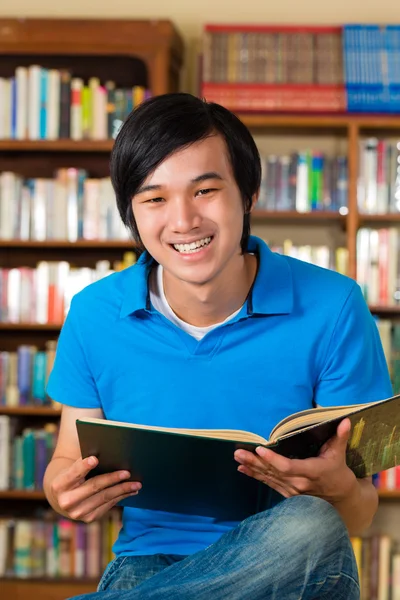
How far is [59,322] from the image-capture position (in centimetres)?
318

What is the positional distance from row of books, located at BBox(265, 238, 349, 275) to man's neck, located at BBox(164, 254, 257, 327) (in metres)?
1.65

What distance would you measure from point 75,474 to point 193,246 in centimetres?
42

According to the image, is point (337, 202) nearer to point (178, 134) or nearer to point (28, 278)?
point (28, 278)

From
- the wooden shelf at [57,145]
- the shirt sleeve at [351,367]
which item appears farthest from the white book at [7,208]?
the shirt sleeve at [351,367]

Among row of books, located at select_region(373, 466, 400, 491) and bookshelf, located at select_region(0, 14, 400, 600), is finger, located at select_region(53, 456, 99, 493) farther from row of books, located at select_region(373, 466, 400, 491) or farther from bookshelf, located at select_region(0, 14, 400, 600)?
row of books, located at select_region(373, 466, 400, 491)

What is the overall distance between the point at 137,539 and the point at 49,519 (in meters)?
1.83

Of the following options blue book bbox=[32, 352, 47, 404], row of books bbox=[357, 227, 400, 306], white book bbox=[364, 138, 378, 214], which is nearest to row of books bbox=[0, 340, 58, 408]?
blue book bbox=[32, 352, 47, 404]

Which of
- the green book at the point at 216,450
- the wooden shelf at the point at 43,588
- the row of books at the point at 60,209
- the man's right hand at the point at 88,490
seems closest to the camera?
the green book at the point at 216,450

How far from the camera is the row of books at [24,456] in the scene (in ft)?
10.3

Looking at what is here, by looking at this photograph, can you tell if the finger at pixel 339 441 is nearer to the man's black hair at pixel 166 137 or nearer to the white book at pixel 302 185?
the man's black hair at pixel 166 137

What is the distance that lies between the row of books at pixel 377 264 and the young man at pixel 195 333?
1622 mm

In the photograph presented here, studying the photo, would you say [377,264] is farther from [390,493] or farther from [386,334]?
[390,493]

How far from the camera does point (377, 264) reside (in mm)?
3150

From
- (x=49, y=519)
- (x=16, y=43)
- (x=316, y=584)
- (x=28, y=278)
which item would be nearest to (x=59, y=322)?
(x=28, y=278)
